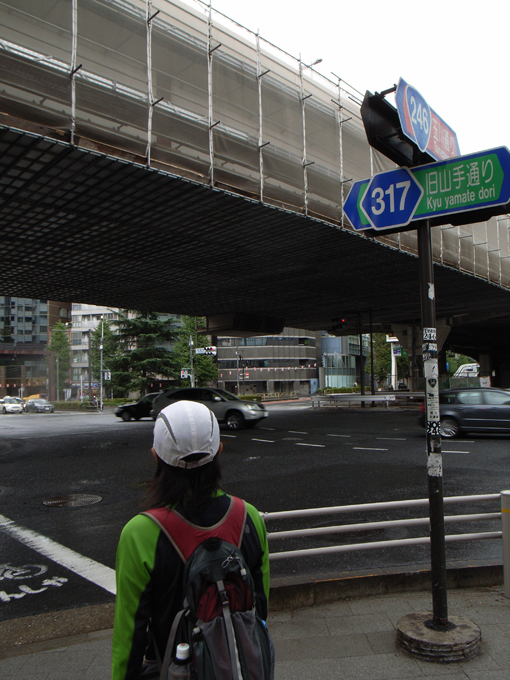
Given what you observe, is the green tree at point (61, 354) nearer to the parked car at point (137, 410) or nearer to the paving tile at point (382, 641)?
the parked car at point (137, 410)

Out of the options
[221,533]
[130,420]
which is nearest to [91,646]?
[221,533]

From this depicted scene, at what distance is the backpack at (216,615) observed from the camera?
154 cm

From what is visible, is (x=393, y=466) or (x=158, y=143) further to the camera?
(x=158, y=143)

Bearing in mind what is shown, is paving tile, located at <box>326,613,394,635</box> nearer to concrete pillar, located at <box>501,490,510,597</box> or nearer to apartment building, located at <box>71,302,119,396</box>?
concrete pillar, located at <box>501,490,510,597</box>

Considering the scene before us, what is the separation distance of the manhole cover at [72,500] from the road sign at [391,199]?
21.7 feet

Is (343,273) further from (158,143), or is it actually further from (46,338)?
(46,338)

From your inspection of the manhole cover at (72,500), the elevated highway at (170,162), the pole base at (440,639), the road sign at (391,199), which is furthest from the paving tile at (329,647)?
the elevated highway at (170,162)

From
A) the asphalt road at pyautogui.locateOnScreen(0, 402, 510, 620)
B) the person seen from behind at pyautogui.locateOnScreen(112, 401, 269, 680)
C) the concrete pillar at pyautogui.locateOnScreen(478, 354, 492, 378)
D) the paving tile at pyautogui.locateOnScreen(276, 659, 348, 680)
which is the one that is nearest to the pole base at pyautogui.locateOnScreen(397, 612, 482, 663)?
the paving tile at pyautogui.locateOnScreen(276, 659, 348, 680)

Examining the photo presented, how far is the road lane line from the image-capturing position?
5176 mm

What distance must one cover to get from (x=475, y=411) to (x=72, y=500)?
11.5 meters

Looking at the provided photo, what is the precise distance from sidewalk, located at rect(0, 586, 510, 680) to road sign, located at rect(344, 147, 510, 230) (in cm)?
301

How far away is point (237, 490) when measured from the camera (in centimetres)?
917

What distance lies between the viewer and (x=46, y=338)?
107250 mm

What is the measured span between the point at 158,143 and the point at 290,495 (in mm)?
9398
